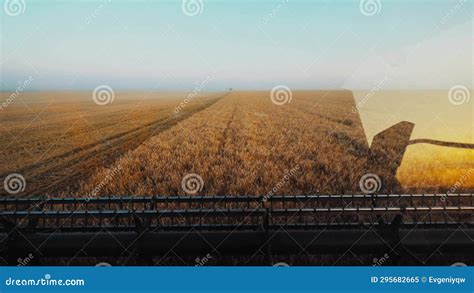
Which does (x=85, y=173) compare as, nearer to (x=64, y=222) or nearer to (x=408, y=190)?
→ (x=64, y=222)

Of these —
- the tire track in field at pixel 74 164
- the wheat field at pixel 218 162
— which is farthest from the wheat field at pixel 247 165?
the tire track in field at pixel 74 164

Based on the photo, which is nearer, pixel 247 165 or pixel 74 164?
pixel 247 165

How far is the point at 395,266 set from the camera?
3762mm

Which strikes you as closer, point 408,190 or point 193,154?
point 408,190

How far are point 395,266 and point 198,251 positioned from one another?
72.5 inches

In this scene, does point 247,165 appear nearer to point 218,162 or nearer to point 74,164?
point 218,162

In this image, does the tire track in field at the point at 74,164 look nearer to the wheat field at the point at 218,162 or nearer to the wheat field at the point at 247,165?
the wheat field at the point at 218,162

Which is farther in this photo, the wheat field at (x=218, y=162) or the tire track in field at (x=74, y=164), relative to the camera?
the tire track in field at (x=74, y=164)

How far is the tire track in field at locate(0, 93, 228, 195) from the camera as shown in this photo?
7.09m

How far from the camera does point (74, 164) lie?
8070 mm

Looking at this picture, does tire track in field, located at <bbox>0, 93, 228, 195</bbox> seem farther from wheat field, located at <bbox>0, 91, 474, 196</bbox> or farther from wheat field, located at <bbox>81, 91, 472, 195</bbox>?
wheat field, located at <bbox>81, 91, 472, 195</bbox>

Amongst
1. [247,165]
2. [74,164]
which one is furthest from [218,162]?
[74,164]

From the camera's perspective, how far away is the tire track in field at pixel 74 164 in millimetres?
7090
